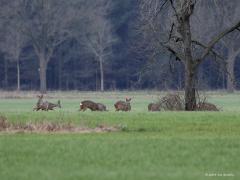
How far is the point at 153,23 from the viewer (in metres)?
38.5

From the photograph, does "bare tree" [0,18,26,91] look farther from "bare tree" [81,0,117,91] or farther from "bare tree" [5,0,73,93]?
"bare tree" [81,0,117,91]

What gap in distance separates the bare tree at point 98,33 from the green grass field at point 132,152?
239 feet

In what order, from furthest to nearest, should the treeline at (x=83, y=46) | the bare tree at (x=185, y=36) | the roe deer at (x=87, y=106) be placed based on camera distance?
1. the treeline at (x=83, y=46)
2. the roe deer at (x=87, y=106)
3. the bare tree at (x=185, y=36)

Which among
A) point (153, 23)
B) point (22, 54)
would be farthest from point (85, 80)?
point (153, 23)

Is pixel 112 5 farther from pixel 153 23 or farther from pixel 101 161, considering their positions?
pixel 101 161

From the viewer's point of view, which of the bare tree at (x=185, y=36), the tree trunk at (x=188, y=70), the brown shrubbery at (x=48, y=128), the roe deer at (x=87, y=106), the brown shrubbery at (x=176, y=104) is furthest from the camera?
the roe deer at (x=87, y=106)

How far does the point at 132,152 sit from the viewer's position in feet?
63.3

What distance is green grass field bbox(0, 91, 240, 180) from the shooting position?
16375 mm

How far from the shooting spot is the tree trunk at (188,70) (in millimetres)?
36906

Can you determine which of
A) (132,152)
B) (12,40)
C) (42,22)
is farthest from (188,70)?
(12,40)

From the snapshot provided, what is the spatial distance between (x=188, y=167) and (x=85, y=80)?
308 ft

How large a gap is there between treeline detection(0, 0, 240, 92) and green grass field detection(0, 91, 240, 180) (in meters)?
60.6

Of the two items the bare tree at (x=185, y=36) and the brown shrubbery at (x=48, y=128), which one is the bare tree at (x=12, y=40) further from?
the brown shrubbery at (x=48, y=128)

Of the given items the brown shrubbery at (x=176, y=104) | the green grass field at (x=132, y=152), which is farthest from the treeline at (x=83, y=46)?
the green grass field at (x=132, y=152)
